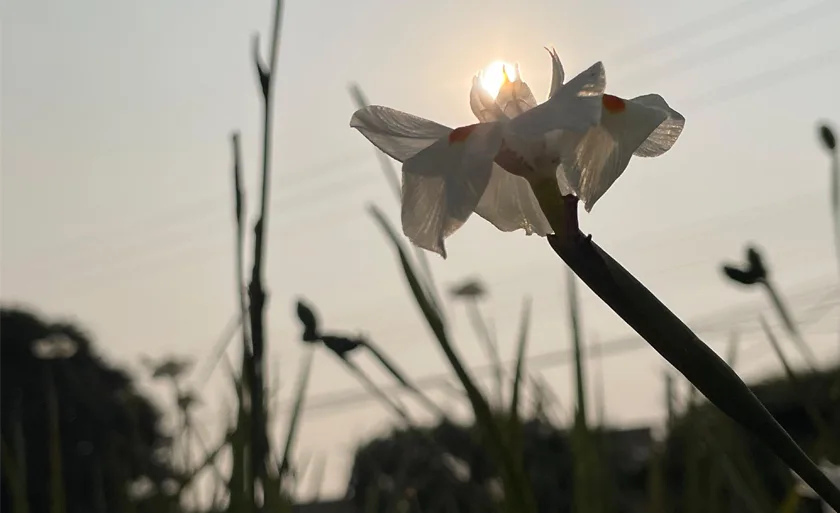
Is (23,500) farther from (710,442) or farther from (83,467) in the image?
(83,467)

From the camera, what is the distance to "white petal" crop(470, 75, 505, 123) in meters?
0.47

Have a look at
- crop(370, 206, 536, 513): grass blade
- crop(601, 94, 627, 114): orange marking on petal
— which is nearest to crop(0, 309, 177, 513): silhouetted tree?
crop(370, 206, 536, 513): grass blade

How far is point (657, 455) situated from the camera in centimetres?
99

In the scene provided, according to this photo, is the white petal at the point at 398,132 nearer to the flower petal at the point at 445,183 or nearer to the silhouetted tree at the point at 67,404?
the flower petal at the point at 445,183

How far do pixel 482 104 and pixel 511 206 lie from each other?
0.06 meters

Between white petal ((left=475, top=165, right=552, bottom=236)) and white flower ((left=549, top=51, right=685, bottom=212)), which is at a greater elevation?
white flower ((left=549, top=51, right=685, bottom=212))

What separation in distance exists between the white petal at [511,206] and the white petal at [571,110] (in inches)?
3.3

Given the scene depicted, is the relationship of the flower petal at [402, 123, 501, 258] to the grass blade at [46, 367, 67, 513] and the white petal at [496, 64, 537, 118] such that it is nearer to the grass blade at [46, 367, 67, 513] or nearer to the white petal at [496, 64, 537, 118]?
the white petal at [496, 64, 537, 118]

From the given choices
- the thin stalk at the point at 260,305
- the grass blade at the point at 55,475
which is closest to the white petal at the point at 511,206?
the thin stalk at the point at 260,305

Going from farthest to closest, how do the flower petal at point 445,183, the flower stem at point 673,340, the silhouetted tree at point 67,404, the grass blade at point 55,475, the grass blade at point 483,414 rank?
the silhouetted tree at point 67,404 < the grass blade at point 55,475 < the grass blade at point 483,414 < the flower petal at point 445,183 < the flower stem at point 673,340

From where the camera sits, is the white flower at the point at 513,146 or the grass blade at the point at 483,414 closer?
the white flower at the point at 513,146

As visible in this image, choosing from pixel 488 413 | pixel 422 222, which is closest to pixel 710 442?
pixel 488 413

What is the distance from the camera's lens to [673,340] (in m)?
0.34

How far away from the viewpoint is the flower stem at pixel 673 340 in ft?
1.04
